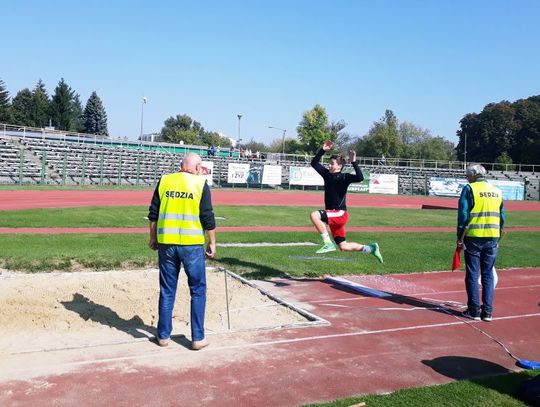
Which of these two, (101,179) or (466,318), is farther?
(101,179)

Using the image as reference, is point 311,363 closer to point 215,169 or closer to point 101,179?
point 101,179

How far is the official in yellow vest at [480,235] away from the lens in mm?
7734

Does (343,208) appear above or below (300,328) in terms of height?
above

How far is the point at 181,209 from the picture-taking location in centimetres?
589

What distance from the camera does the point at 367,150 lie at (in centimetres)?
7962

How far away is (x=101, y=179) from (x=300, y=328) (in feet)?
114

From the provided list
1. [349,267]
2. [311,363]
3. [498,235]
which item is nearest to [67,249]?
[349,267]

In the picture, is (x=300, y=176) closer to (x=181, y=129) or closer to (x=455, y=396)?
(x=455, y=396)

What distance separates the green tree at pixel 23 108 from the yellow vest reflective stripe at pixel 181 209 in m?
87.2

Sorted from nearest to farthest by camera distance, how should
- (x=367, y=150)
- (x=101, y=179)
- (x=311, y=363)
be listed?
(x=311, y=363) < (x=101, y=179) < (x=367, y=150)

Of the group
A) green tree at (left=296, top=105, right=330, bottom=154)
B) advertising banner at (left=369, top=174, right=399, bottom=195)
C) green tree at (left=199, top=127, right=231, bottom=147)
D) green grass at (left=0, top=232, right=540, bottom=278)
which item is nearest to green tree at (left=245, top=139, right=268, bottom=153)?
green tree at (left=199, top=127, right=231, bottom=147)

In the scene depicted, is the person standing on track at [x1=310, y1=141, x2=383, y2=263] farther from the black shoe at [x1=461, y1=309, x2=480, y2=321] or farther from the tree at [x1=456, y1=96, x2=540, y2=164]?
the tree at [x1=456, y1=96, x2=540, y2=164]

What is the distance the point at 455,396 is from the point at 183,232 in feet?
10.3

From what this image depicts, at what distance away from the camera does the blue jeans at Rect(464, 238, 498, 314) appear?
776 centimetres
